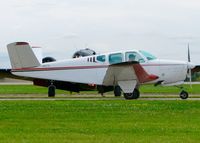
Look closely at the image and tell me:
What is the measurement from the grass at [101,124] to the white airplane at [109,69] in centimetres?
835

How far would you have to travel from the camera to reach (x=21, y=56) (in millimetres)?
32500

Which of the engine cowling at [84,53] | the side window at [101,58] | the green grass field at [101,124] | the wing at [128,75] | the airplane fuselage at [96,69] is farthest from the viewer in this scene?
the engine cowling at [84,53]

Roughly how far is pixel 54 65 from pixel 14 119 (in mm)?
15683

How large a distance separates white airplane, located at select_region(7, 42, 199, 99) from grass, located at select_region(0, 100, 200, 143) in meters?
8.35

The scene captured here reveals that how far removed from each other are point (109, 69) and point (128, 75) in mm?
996

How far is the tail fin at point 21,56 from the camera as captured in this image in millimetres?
32406

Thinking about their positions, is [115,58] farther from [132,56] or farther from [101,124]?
[101,124]

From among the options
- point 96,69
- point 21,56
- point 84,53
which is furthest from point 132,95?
point 21,56

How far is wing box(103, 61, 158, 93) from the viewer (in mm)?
28781

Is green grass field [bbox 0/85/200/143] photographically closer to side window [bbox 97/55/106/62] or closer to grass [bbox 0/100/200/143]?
grass [bbox 0/100/200/143]

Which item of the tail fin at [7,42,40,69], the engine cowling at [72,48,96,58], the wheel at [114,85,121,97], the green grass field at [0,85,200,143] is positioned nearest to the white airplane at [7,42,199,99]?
the tail fin at [7,42,40,69]

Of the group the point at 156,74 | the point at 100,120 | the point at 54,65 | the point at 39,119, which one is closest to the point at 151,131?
the point at 100,120

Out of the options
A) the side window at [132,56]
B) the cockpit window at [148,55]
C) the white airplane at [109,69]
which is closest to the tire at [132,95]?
Answer: the white airplane at [109,69]

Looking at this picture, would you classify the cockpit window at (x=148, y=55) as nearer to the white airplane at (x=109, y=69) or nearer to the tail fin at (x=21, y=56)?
the white airplane at (x=109, y=69)
